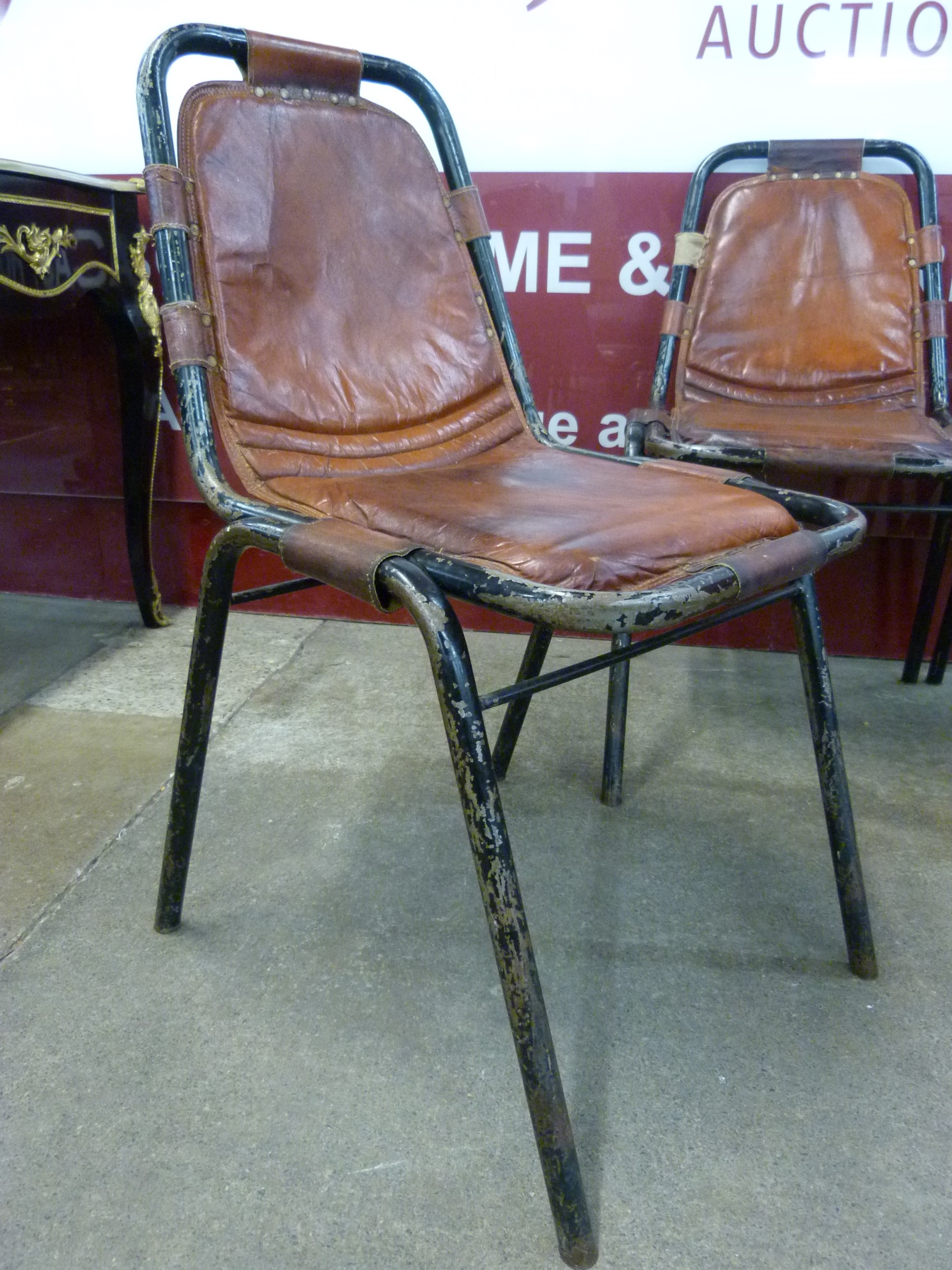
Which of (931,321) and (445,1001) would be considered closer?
(445,1001)

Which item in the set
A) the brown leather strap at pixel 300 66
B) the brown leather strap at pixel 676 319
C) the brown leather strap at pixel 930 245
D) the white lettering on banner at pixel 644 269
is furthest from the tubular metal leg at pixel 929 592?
the brown leather strap at pixel 300 66

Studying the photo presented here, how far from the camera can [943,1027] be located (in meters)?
0.89

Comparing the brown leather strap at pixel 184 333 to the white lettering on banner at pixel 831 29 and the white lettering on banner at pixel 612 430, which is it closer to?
the white lettering on banner at pixel 612 430

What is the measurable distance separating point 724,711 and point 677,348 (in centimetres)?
59

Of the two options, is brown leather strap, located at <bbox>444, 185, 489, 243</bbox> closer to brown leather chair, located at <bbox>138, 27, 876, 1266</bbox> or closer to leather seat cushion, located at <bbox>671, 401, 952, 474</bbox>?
brown leather chair, located at <bbox>138, 27, 876, 1266</bbox>

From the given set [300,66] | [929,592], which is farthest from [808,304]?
[300,66]

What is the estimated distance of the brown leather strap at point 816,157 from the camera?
1.43 metres

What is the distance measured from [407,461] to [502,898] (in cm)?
50

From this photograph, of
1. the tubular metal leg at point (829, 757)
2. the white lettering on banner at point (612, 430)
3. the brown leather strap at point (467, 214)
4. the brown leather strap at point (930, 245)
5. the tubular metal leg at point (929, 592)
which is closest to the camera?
the tubular metal leg at point (829, 757)

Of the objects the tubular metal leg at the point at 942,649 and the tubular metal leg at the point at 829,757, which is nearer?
the tubular metal leg at the point at 829,757

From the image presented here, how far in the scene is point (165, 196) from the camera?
833mm

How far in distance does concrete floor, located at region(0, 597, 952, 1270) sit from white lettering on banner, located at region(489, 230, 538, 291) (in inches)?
29.8

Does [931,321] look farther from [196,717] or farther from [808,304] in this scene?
[196,717]

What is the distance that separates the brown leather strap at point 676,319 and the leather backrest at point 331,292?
0.50m
